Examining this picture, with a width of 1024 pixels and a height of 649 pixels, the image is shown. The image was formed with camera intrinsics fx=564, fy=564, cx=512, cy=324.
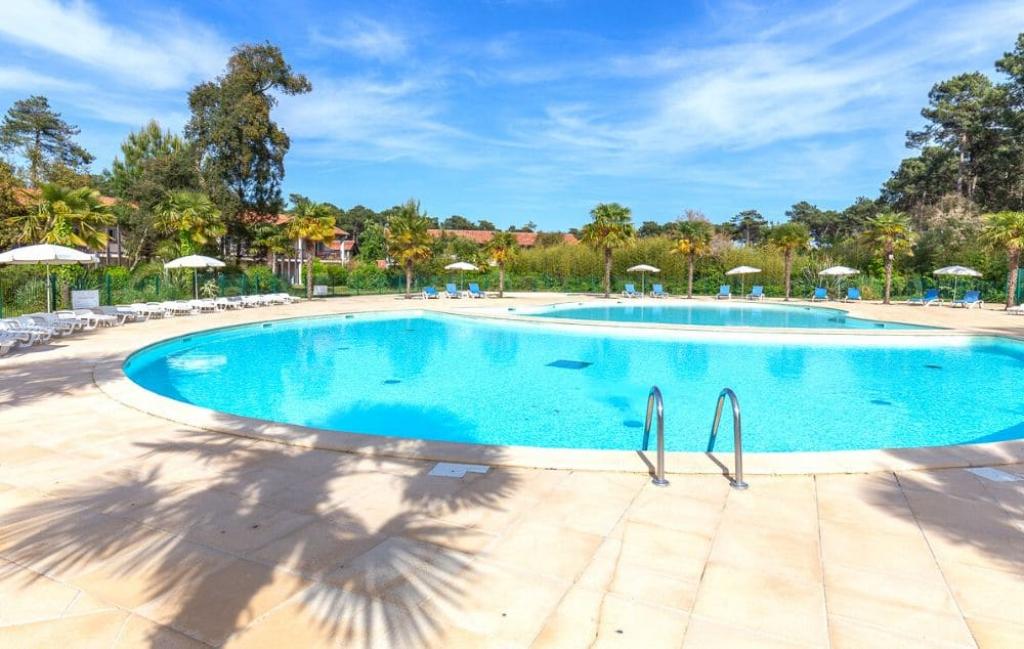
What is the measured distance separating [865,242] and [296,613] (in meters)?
30.5

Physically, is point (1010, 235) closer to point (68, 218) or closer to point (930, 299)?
point (930, 299)

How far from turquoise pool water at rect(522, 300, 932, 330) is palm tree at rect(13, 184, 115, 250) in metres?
14.2

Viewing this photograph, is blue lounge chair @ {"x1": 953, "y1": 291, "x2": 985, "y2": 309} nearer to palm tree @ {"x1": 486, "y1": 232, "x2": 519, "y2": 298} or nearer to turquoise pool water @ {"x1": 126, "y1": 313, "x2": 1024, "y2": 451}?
turquoise pool water @ {"x1": 126, "y1": 313, "x2": 1024, "y2": 451}

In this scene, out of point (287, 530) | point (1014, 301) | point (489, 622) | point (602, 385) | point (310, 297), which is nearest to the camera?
point (489, 622)

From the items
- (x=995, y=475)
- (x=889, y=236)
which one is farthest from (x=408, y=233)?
(x=995, y=475)

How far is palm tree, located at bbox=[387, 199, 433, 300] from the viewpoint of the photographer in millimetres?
27656

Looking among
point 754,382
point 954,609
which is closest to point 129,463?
point 954,609

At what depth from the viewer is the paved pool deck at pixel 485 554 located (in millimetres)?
2457

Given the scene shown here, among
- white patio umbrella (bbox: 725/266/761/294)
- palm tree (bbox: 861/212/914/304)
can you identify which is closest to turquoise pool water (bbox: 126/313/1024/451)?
palm tree (bbox: 861/212/914/304)

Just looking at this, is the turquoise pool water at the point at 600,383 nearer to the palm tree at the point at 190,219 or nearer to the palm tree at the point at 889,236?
the palm tree at the point at 190,219

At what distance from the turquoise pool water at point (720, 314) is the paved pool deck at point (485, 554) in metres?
14.7

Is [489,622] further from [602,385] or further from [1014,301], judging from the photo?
[1014,301]

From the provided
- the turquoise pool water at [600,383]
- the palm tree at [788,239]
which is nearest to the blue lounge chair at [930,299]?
the palm tree at [788,239]

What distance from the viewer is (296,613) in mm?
2561
